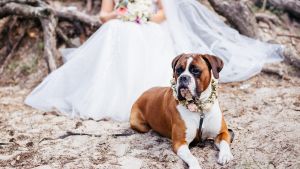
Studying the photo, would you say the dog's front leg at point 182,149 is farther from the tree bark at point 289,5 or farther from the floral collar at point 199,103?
the tree bark at point 289,5

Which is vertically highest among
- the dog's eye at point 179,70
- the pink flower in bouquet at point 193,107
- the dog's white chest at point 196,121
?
the dog's eye at point 179,70

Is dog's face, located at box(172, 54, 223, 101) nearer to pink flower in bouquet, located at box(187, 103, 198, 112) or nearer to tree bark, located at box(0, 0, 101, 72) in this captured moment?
pink flower in bouquet, located at box(187, 103, 198, 112)

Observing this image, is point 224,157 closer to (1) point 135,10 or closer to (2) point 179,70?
(2) point 179,70

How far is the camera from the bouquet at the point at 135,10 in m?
6.47

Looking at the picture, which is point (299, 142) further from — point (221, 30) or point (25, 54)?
point (25, 54)

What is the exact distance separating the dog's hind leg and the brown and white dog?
1.19 ft

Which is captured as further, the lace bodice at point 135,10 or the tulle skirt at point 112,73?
the lace bodice at point 135,10

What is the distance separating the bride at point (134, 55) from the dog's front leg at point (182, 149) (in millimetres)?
1456

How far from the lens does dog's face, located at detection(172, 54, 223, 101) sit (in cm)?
436

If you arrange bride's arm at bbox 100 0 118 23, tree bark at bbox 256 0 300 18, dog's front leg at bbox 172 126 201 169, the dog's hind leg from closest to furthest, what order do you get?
1. dog's front leg at bbox 172 126 201 169
2. the dog's hind leg
3. bride's arm at bbox 100 0 118 23
4. tree bark at bbox 256 0 300 18

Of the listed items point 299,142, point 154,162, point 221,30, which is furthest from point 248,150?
point 221,30

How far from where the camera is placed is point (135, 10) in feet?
21.2

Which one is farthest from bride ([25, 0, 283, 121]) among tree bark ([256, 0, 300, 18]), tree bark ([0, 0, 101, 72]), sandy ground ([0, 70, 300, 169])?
tree bark ([256, 0, 300, 18])

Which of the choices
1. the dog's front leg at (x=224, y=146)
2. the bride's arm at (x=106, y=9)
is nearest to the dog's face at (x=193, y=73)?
the dog's front leg at (x=224, y=146)
